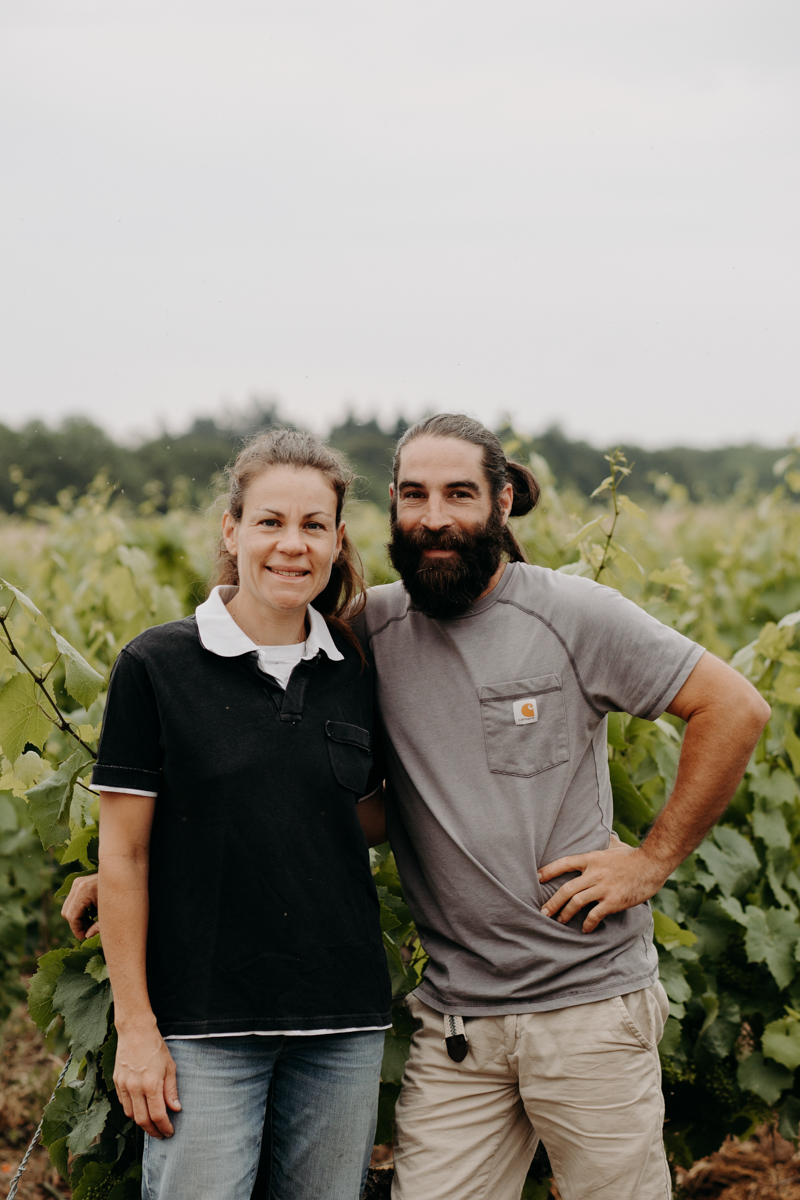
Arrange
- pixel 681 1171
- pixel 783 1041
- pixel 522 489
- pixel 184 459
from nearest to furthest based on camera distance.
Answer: pixel 522 489, pixel 783 1041, pixel 681 1171, pixel 184 459

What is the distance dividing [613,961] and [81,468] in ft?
80.6

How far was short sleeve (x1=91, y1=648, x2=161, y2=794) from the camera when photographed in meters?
1.88

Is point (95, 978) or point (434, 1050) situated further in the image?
point (434, 1050)

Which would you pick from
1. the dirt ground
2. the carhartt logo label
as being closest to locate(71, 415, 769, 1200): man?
the carhartt logo label

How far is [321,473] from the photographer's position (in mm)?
2188

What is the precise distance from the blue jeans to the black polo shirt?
2.6 inches

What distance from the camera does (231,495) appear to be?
227 centimetres

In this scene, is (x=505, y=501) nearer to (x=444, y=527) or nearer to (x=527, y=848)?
(x=444, y=527)

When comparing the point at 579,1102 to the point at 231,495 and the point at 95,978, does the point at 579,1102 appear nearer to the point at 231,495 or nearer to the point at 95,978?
the point at 95,978

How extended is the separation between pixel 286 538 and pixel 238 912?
719mm

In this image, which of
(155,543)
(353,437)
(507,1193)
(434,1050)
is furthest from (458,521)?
(353,437)

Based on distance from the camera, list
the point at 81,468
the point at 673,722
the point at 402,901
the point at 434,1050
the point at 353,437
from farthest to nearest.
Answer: the point at 81,468 < the point at 353,437 < the point at 673,722 < the point at 402,901 < the point at 434,1050

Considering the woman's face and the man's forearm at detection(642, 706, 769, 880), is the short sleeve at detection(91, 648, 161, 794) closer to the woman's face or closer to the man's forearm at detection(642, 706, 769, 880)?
the woman's face

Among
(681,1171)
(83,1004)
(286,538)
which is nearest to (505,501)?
(286,538)
